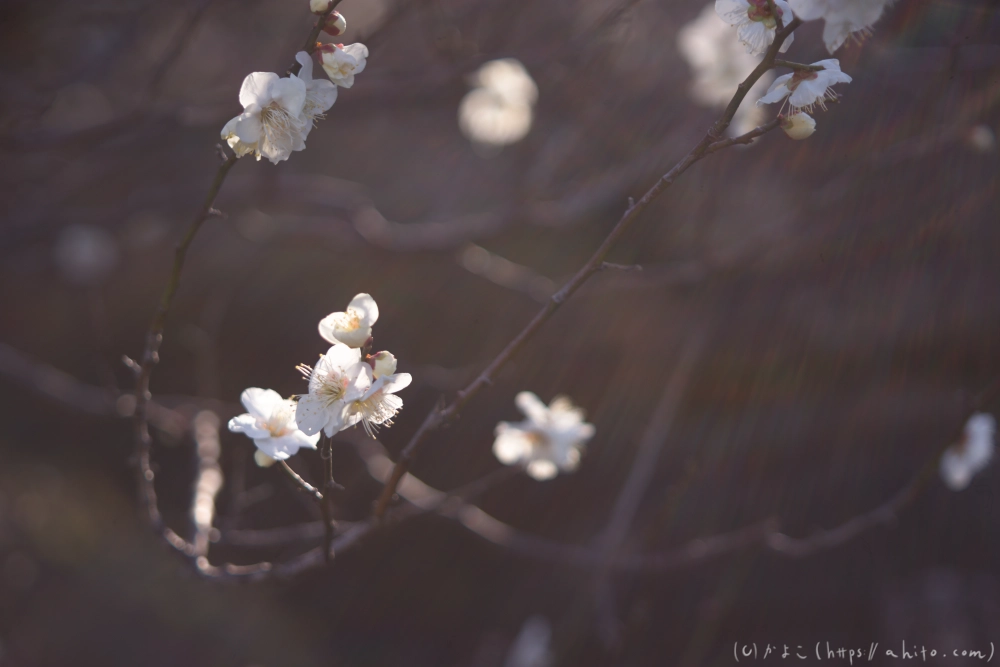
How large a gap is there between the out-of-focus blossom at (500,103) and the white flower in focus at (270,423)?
5.29 ft

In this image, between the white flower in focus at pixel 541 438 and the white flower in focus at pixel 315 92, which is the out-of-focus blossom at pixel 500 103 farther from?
the white flower in focus at pixel 315 92

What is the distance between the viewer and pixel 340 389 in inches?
29.0

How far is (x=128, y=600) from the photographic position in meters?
2.38

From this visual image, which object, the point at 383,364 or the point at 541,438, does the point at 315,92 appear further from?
the point at 541,438

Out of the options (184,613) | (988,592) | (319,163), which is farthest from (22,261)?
(988,592)

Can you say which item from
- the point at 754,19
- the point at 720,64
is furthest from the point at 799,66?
the point at 720,64

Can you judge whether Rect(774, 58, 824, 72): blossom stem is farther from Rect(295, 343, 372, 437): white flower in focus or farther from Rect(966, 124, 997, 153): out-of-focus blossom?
Rect(966, 124, 997, 153): out-of-focus blossom


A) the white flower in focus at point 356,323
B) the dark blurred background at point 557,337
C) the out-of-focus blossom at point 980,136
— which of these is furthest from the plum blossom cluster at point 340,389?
the out-of-focus blossom at point 980,136

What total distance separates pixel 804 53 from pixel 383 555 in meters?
2.20

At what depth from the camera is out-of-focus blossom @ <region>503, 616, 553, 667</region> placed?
5.42ft

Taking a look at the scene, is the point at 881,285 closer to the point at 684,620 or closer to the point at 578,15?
the point at 684,620

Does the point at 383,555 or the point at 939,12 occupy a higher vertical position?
the point at 939,12

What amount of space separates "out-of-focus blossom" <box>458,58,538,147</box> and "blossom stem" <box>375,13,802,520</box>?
156cm

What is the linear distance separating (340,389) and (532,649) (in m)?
1.29
